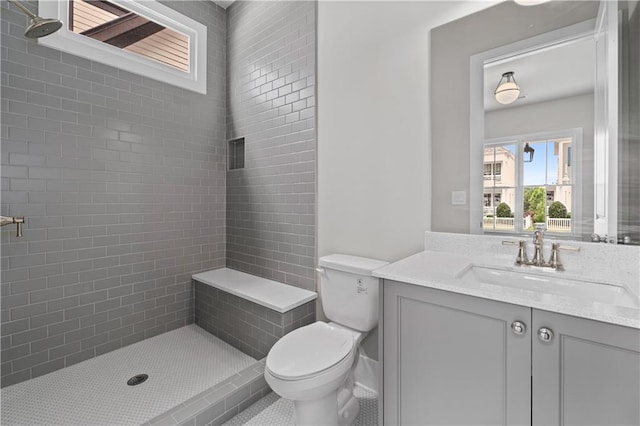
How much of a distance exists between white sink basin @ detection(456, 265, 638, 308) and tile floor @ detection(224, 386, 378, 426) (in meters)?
1.05

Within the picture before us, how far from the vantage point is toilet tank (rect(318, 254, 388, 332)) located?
164 cm

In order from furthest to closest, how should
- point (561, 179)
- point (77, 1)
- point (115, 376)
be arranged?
1. point (77, 1)
2. point (115, 376)
3. point (561, 179)

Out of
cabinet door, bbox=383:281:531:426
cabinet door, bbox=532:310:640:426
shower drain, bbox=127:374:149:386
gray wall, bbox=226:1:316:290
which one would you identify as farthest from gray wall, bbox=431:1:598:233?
shower drain, bbox=127:374:149:386

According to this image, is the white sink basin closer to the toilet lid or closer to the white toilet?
the white toilet

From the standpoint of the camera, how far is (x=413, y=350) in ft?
3.90

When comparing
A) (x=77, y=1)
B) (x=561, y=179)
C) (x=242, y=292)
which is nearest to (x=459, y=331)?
(x=561, y=179)

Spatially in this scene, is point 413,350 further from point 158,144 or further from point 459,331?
point 158,144

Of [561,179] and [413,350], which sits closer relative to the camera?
[413,350]

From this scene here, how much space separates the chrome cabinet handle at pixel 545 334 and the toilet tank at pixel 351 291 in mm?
814

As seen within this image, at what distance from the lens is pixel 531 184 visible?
4.59 ft

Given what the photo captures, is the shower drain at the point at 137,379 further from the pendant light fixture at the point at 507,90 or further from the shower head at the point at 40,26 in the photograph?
the pendant light fixture at the point at 507,90

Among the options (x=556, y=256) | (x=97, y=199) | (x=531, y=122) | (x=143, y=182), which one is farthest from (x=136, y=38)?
(x=556, y=256)

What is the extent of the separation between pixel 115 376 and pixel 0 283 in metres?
0.93

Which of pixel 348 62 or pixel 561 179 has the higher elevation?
pixel 348 62
